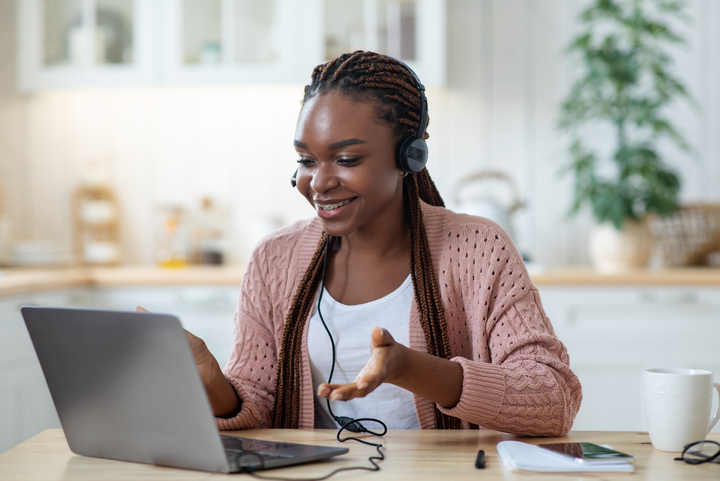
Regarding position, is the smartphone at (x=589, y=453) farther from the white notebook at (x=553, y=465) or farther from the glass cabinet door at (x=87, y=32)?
the glass cabinet door at (x=87, y=32)

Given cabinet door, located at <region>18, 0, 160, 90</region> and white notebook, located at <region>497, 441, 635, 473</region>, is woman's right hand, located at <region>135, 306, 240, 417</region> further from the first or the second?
cabinet door, located at <region>18, 0, 160, 90</region>

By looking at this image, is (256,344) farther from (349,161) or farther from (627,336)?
(627,336)

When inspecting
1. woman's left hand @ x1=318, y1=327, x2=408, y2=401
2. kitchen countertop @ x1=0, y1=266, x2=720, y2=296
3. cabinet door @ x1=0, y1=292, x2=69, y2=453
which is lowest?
cabinet door @ x1=0, y1=292, x2=69, y2=453

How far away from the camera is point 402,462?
2.71ft

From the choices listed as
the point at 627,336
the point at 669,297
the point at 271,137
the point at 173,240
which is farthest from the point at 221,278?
the point at 669,297

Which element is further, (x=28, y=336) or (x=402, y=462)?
(x=28, y=336)

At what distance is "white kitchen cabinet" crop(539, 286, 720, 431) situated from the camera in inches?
92.8

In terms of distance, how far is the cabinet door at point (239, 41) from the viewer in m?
2.72

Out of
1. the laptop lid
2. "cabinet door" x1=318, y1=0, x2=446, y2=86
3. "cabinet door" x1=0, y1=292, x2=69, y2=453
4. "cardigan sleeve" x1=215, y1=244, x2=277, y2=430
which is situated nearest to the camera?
the laptop lid

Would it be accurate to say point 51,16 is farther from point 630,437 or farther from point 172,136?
point 630,437

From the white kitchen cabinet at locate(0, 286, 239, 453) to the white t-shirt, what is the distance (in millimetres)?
1094

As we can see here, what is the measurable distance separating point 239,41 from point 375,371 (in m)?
2.24

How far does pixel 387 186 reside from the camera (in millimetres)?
1145

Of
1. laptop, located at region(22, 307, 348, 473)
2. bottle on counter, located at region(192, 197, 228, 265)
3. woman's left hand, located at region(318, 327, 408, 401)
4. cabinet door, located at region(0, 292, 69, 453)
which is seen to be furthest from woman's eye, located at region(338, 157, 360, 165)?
bottle on counter, located at region(192, 197, 228, 265)
